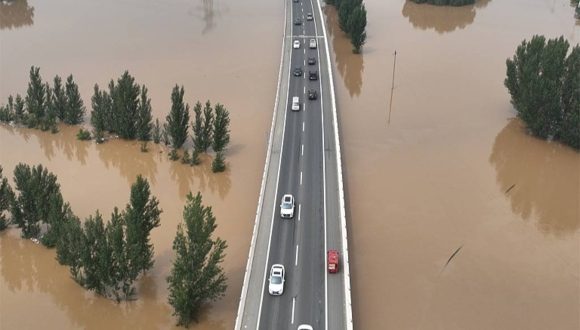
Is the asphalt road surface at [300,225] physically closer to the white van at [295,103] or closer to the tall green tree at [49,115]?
the white van at [295,103]

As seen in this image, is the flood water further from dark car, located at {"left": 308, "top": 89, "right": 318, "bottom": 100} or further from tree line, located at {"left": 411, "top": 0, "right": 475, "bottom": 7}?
tree line, located at {"left": 411, "top": 0, "right": 475, "bottom": 7}

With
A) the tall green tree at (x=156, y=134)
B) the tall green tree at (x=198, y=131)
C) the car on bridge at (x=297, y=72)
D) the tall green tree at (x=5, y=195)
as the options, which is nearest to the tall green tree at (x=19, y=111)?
the tall green tree at (x=156, y=134)

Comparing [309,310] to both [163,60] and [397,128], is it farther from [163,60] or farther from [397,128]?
[163,60]

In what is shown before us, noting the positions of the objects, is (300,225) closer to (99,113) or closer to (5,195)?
(5,195)

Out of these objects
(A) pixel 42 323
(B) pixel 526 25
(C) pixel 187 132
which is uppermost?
(B) pixel 526 25

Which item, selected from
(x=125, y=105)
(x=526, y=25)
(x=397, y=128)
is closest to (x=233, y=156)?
(x=125, y=105)

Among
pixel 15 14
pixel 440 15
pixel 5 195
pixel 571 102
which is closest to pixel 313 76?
pixel 571 102
